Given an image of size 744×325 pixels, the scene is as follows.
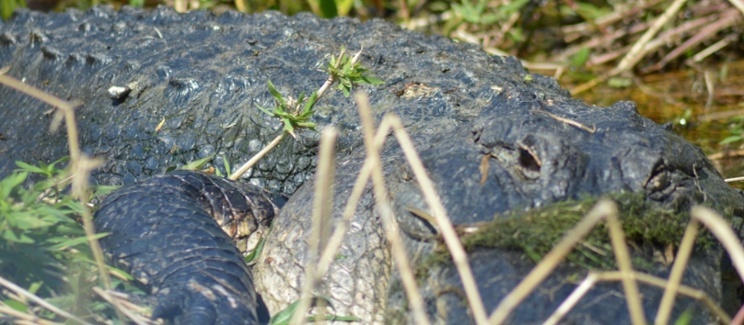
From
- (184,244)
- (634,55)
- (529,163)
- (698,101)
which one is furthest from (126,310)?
(634,55)

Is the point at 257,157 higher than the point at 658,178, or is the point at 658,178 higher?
the point at 257,157

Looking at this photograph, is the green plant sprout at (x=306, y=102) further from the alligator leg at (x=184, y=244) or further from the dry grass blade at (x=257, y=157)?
the alligator leg at (x=184, y=244)

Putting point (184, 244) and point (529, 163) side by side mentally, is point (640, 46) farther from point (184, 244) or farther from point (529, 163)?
point (184, 244)

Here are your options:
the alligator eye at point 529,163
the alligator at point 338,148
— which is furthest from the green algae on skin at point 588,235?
the alligator eye at point 529,163

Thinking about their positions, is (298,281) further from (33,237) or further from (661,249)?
(661,249)

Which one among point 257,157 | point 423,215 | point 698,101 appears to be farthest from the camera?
point 698,101

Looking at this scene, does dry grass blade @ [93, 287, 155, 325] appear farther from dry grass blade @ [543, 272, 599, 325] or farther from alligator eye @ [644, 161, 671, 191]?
alligator eye @ [644, 161, 671, 191]

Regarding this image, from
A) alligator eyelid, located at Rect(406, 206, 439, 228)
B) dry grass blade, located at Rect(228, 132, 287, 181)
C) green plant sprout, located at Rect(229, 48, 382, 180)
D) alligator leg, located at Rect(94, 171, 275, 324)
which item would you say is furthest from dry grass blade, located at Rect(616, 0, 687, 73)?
alligator eyelid, located at Rect(406, 206, 439, 228)
